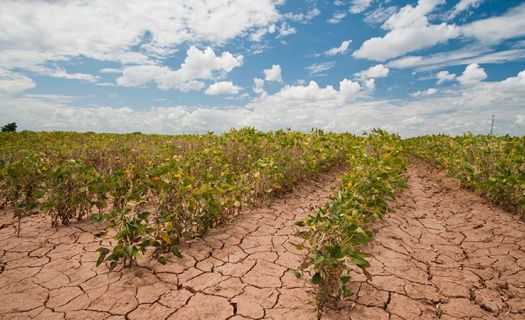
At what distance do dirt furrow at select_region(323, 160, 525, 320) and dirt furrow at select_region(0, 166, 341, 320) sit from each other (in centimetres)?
61

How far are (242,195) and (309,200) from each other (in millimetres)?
1437

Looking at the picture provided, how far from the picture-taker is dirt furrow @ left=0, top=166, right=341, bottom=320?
2.38 metres

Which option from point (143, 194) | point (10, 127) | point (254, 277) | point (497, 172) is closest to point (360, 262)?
point (254, 277)

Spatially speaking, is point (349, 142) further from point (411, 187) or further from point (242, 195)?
point (242, 195)

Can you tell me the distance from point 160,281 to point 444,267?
267 cm

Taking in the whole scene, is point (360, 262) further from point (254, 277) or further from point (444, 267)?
point (444, 267)

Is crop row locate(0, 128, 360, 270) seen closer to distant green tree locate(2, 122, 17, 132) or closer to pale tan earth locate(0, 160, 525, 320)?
pale tan earth locate(0, 160, 525, 320)

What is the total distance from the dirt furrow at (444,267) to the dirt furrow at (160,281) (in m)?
0.61

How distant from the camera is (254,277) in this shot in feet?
9.39

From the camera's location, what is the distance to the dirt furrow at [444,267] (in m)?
2.46

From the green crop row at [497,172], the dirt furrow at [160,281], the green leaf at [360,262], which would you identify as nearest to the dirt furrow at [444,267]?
the green crop row at [497,172]

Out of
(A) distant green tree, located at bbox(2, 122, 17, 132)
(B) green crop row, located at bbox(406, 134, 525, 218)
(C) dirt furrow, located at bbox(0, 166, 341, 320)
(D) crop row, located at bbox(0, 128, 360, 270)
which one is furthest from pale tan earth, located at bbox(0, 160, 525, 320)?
(A) distant green tree, located at bbox(2, 122, 17, 132)

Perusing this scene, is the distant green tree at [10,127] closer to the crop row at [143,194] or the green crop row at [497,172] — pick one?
the crop row at [143,194]

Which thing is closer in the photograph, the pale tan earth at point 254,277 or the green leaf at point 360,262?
the green leaf at point 360,262
